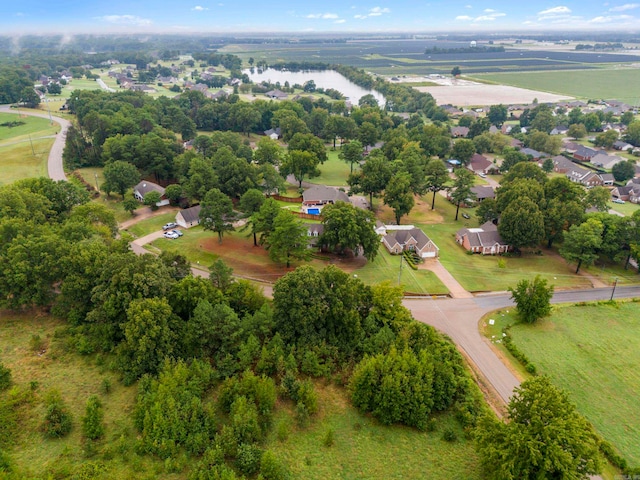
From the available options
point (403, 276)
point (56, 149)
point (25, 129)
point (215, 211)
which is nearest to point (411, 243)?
point (403, 276)

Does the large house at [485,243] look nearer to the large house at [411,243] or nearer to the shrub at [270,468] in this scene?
the large house at [411,243]

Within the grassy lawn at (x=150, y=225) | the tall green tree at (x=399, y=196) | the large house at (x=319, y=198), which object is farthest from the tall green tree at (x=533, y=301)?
the grassy lawn at (x=150, y=225)

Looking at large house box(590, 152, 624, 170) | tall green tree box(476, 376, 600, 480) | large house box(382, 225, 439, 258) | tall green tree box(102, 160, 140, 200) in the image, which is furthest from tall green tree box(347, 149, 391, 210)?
large house box(590, 152, 624, 170)

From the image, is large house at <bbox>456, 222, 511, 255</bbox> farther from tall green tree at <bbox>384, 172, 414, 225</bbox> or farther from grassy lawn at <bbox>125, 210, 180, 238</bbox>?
grassy lawn at <bbox>125, 210, 180, 238</bbox>

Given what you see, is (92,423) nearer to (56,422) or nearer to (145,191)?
(56,422)

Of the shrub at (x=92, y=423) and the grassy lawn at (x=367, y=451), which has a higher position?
the shrub at (x=92, y=423)

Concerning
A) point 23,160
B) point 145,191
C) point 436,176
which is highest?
point 436,176
